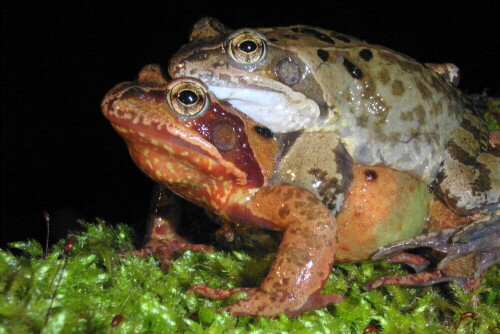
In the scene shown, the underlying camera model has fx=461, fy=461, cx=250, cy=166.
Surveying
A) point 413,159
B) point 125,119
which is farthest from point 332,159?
point 125,119

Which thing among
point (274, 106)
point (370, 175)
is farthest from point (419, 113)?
Result: point (274, 106)

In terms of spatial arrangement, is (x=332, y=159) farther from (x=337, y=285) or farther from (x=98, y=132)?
(x=98, y=132)

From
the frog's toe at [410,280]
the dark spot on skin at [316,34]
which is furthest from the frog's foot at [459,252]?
the dark spot on skin at [316,34]

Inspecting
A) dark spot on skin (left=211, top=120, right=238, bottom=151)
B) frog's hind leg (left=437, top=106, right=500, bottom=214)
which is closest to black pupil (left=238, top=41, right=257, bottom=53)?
dark spot on skin (left=211, top=120, right=238, bottom=151)

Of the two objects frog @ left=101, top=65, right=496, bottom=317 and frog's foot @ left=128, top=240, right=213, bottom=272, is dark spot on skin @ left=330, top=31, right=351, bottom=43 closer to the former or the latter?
frog @ left=101, top=65, right=496, bottom=317

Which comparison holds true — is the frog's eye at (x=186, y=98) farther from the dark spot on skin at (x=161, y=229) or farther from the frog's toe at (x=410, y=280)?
the frog's toe at (x=410, y=280)

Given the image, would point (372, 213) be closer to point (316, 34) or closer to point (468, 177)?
point (468, 177)
